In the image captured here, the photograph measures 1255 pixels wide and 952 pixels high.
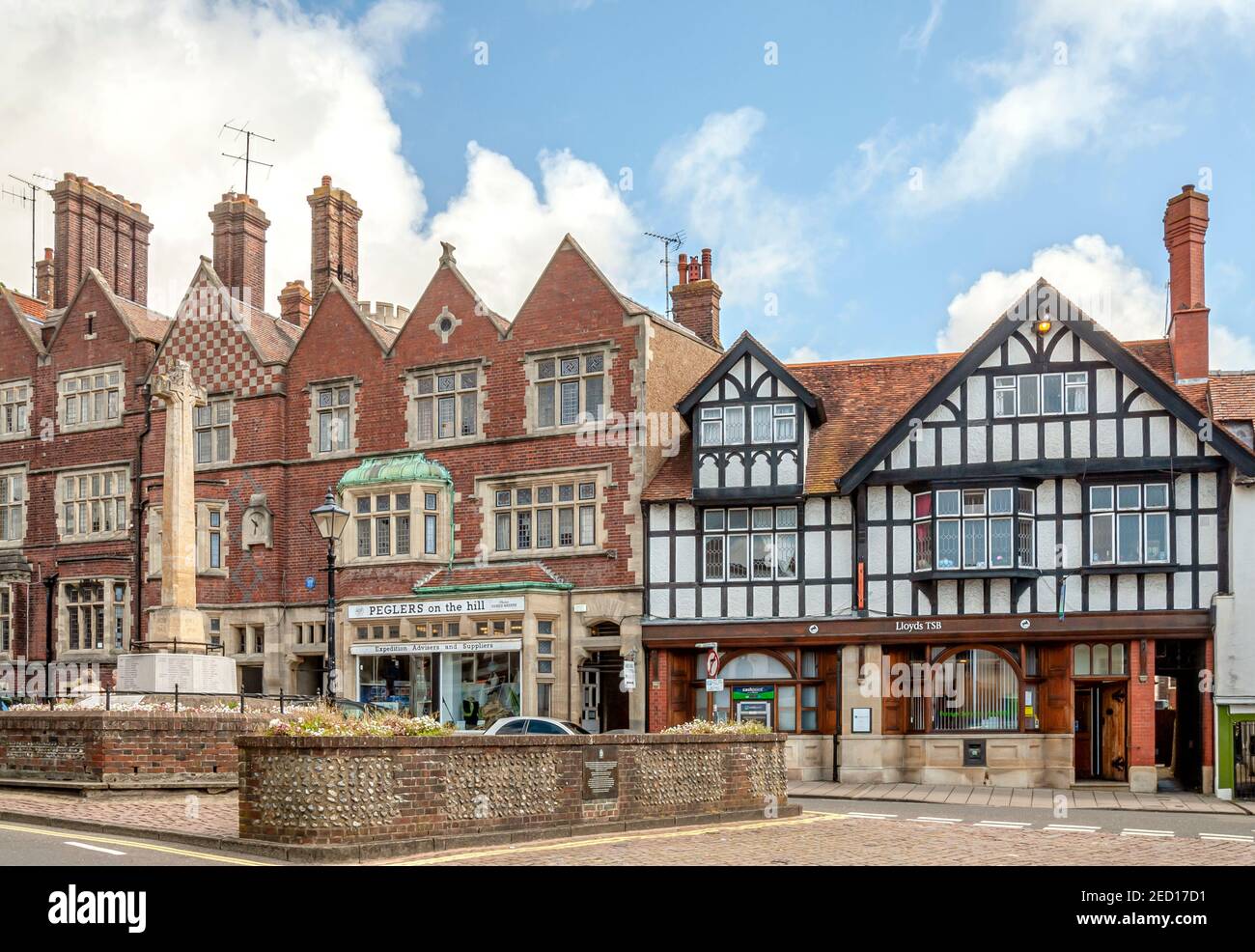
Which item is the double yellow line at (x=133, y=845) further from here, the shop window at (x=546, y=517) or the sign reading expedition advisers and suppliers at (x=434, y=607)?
the shop window at (x=546, y=517)

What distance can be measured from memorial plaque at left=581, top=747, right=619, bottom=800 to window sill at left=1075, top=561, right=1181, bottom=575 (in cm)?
1456

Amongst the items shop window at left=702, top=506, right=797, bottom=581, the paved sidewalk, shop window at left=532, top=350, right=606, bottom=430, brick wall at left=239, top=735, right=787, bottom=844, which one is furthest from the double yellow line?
shop window at left=532, top=350, right=606, bottom=430

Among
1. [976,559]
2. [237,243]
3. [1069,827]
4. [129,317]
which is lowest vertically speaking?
[1069,827]

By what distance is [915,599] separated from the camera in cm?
3173

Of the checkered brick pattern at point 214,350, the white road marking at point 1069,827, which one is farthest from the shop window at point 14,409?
the white road marking at point 1069,827

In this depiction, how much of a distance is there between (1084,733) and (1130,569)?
4.45 m

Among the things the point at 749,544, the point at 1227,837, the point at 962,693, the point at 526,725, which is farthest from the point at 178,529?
the point at 1227,837

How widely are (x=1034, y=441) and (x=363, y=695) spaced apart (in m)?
16.4

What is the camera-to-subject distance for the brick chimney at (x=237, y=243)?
42.7m

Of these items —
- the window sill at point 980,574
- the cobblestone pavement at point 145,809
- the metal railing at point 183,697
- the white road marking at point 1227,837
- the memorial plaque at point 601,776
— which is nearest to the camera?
the cobblestone pavement at point 145,809

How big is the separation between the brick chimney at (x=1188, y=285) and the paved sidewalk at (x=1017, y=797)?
908cm

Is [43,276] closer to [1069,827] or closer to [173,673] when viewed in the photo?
[173,673]

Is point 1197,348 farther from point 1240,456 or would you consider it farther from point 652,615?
point 652,615

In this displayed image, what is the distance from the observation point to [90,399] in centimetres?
4278
